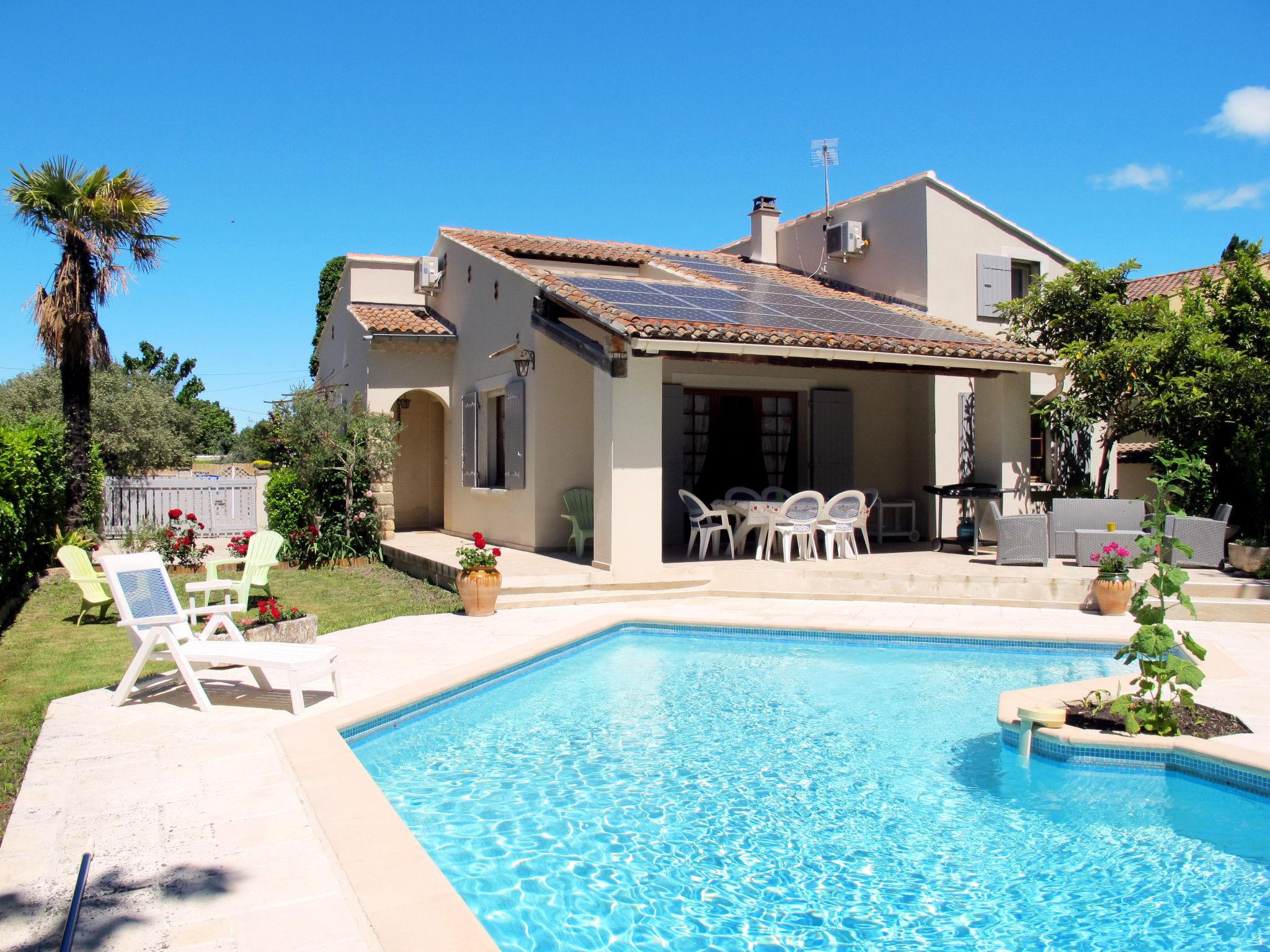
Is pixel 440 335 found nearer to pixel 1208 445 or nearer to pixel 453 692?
pixel 453 692

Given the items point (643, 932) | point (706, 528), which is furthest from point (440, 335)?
point (643, 932)

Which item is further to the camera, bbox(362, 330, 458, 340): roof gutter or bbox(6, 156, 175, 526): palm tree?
bbox(362, 330, 458, 340): roof gutter

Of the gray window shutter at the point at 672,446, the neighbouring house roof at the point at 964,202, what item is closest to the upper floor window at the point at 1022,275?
the neighbouring house roof at the point at 964,202

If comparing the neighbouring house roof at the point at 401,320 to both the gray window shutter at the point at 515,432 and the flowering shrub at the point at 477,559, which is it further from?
the flowering shrub at the point at 477,559

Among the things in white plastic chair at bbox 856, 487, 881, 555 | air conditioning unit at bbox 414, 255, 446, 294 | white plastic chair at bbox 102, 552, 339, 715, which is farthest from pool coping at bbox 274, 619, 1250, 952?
air conditioning unit at bbox 414, 255, 446, 294

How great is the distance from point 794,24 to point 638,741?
13434 mm

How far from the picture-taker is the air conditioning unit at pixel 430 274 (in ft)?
60.0

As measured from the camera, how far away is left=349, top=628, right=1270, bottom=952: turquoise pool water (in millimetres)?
3867

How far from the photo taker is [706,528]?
12828 millimetres

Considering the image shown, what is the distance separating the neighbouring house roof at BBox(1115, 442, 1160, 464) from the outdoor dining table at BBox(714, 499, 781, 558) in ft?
32.2

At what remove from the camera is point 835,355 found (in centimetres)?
1173

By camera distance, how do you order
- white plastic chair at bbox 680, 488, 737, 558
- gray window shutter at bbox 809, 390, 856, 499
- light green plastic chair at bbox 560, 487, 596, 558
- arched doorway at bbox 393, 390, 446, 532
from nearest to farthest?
white plastic chair at bbox 680, 488, 737, 558 → light green plastic chair at bbox 560, 487, 596, 558 → gray window shutter at bbox 809, 390, 856, 499 → arched doorway at bbox 393, 390, 446, 532

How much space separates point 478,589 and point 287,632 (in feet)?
7.92

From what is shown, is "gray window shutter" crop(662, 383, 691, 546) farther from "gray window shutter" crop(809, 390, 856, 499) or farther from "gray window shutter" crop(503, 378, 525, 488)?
"gray window shutter" crop(809, 390, 856, 499)
